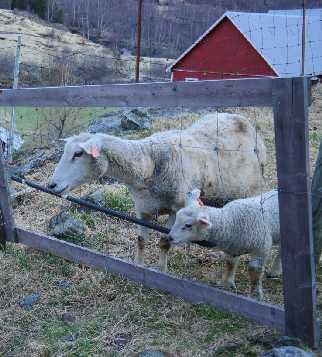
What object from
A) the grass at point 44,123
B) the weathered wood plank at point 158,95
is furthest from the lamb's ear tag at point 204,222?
the grass at point 44,123

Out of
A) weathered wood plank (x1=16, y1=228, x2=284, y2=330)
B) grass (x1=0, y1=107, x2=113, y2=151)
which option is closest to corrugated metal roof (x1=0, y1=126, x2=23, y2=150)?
grass (x1=0, y1=107, x2=113, y2=151)

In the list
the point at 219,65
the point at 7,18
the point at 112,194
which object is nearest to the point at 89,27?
the point at 7,18

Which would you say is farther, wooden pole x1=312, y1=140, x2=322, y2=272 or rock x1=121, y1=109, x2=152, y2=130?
rock x1=121, y1=109, x2=152, y2=130

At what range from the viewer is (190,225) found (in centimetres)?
430

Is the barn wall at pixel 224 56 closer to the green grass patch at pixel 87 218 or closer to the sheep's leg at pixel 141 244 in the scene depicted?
the green grass patch at pixel 87 218

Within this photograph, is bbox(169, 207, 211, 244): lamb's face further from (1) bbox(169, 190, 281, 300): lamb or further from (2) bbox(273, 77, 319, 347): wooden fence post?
(2) bbox(273, 77, 319, 347): wooden fence post

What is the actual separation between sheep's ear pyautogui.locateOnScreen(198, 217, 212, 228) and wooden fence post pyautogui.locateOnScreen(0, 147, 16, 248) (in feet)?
7.39

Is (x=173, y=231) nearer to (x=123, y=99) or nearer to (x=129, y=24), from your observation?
(x=123, y=99)

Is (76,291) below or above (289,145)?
below

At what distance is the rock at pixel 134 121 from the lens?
36.4 ft

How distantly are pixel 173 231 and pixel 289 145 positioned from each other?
1.35 m

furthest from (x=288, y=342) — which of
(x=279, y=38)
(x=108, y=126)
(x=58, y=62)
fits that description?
(x=279, y=38)

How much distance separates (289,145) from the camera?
10.9 ft

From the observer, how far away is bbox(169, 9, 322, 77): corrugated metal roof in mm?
28578
